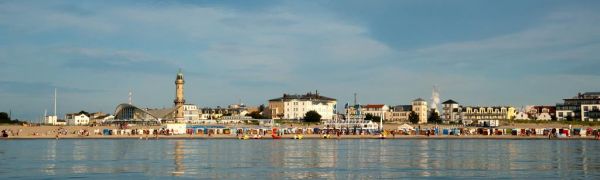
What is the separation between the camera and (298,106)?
583 ft

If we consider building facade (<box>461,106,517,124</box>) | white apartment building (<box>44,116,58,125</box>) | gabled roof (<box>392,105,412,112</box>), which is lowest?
white apartment building (<box>44,116,58,125</box>)

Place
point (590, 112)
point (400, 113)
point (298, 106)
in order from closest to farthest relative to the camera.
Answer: point (590, 112) < point (298, 106) < point (400, 113)

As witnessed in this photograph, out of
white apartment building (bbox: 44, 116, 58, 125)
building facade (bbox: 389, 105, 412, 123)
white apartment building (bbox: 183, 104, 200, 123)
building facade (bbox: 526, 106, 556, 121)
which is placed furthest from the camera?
building facade (bbox: 389, 105, 412, 123)

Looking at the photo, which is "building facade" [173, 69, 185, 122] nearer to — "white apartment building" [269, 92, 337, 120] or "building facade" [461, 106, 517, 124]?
"white apartment building" [269, 92, 337, 120]

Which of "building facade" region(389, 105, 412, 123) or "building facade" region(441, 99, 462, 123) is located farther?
"building facade" region(389, 105, 412, 123)

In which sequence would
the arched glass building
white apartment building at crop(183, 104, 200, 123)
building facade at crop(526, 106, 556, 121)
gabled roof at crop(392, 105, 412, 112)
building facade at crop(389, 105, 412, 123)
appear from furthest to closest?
gabled roof at crop(392, 105, 412, 112) → building facade at crop(389, 105, 412, 123) → white apartment building at crop(183, 104, 200, 123) → building facade at crop(526, 106, 556, 121) → the arched glass building

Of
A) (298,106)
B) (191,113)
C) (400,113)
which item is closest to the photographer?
(191,113)

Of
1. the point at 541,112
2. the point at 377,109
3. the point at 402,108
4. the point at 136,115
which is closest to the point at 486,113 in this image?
the point at 541,112

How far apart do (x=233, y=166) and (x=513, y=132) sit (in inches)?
2878

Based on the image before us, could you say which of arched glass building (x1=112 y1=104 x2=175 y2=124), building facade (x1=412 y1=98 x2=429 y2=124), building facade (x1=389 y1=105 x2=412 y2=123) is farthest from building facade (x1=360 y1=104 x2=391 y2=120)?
arched glass building (x1=112 y1=104 x2=175 y2=124)

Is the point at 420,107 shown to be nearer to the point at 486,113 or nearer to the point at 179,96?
the point at 486,113

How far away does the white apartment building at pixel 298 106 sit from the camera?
177m

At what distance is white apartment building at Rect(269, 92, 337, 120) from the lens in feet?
579

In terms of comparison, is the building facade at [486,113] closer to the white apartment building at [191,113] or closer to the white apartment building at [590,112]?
the white apartment building at [590,112]
